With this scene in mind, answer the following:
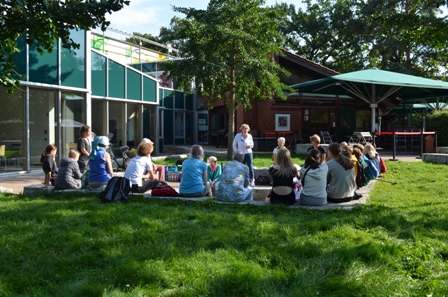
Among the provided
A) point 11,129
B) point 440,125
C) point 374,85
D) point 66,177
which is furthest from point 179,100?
point 66,177

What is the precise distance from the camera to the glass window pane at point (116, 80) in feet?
55.2

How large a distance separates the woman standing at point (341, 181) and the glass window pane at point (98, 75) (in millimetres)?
11557

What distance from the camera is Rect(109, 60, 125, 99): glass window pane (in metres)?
16.8

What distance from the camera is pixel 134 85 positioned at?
18406mm

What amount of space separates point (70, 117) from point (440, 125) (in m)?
14.6

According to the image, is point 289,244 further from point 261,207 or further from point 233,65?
point 233,65

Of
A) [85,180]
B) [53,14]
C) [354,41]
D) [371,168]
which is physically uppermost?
[354,41]

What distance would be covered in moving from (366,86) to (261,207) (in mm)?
11620

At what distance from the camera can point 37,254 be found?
14.1ft

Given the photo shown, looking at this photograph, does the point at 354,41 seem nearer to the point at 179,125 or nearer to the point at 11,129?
the point at 179,125

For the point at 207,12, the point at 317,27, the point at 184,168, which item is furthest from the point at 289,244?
the point at 317,27

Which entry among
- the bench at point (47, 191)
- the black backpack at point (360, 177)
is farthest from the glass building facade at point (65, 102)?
the black backpack at point (360, 177)

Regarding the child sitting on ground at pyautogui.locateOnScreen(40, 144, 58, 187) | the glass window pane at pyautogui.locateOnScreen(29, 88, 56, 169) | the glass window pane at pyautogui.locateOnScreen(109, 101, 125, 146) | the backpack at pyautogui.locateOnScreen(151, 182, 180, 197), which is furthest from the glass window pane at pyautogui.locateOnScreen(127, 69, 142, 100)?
the backpack at pyautogui.locateOnScreen(151, 182, 180, 197)

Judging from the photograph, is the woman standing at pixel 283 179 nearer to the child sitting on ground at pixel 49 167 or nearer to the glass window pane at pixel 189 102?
the child sitting on ground at pixel 49 167
